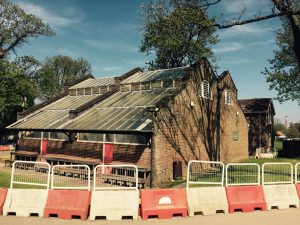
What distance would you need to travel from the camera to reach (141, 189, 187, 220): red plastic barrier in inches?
404

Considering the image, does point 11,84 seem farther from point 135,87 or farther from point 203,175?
point 203,175

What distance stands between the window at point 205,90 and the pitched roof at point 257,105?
2074 cm

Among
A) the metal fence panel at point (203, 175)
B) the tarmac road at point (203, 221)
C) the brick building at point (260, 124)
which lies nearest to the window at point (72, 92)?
the metal fence panel at point (203, 175)

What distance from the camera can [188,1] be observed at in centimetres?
1795

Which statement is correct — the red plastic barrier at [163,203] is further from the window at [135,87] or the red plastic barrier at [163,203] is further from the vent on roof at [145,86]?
the window at [135,87]

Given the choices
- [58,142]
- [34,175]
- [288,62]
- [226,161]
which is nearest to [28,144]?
[58,142]

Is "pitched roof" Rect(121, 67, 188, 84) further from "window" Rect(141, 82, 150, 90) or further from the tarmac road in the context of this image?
the tarmac road

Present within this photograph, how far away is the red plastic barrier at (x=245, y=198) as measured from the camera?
11.1 m

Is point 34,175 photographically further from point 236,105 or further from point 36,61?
point 36,61

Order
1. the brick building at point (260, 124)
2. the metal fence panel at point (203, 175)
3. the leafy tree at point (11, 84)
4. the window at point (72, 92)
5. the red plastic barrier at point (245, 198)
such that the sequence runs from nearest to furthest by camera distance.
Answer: the red plastic barrier at point (245, 198), the metal fence panel at point (203, 175), the window at point (72, 92), the leafy tree at point (11, 84), the brick building at point (260, 124)

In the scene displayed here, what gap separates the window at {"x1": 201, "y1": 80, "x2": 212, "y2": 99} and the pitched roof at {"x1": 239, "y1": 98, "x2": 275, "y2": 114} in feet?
68.0

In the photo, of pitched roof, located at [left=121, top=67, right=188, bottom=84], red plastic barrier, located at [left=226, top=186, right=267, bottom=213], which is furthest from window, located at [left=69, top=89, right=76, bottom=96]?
red plastic barrier, located at [left=226, top=186, right=267, bottom=213]

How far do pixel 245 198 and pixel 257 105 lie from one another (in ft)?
112

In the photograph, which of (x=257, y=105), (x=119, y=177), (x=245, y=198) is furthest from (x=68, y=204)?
(x=257, y=105)
